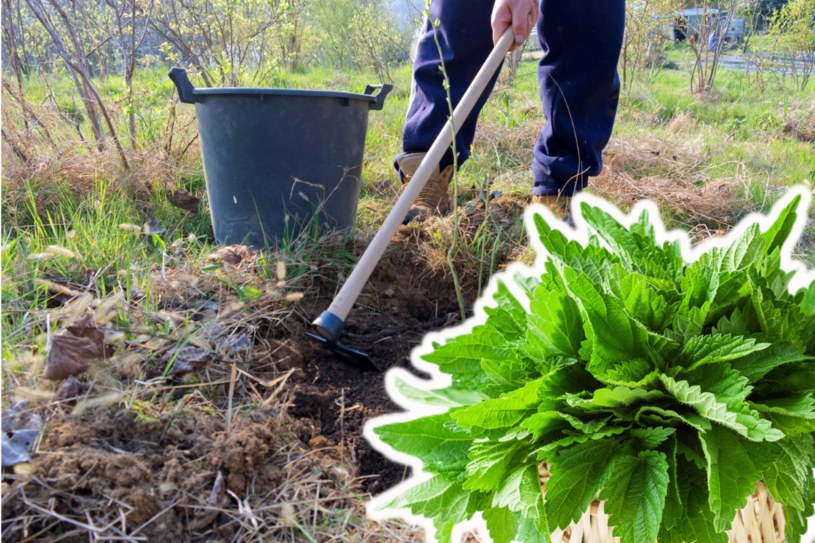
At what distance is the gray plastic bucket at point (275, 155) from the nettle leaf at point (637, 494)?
1.63m

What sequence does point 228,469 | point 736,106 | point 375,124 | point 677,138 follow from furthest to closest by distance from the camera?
point 736,106 < point 677,138 < point 375,124 < point 228,469

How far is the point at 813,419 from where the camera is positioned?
0.70 meters

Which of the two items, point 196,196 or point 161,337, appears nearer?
point 161,337

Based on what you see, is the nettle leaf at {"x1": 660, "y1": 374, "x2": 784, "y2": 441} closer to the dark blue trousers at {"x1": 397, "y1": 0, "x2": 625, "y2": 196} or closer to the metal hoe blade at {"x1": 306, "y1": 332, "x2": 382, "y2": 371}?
the metal hoe blade at {"x1": 306, "y1": 332, "x2": 382, "y2": 371}

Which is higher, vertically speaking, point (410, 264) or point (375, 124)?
point (375, 124)

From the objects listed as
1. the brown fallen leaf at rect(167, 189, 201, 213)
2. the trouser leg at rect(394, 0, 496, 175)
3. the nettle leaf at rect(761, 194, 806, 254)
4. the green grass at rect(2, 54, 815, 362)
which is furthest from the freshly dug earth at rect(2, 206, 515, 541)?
the trouser leg at rect(394, 0, 496, 175)

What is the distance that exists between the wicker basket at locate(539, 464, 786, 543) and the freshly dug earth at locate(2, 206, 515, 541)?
543 mm

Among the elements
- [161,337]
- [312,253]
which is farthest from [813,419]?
[312,253]

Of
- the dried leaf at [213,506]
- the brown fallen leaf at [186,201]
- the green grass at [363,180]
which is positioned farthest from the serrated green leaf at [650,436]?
the brown fallen leaf at [186,201]

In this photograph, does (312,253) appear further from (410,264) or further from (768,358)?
(768,358)

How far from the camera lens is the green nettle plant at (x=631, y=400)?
69 cm

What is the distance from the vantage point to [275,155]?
2188mm

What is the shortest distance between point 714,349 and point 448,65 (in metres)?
2.07

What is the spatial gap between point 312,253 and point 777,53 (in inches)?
330
